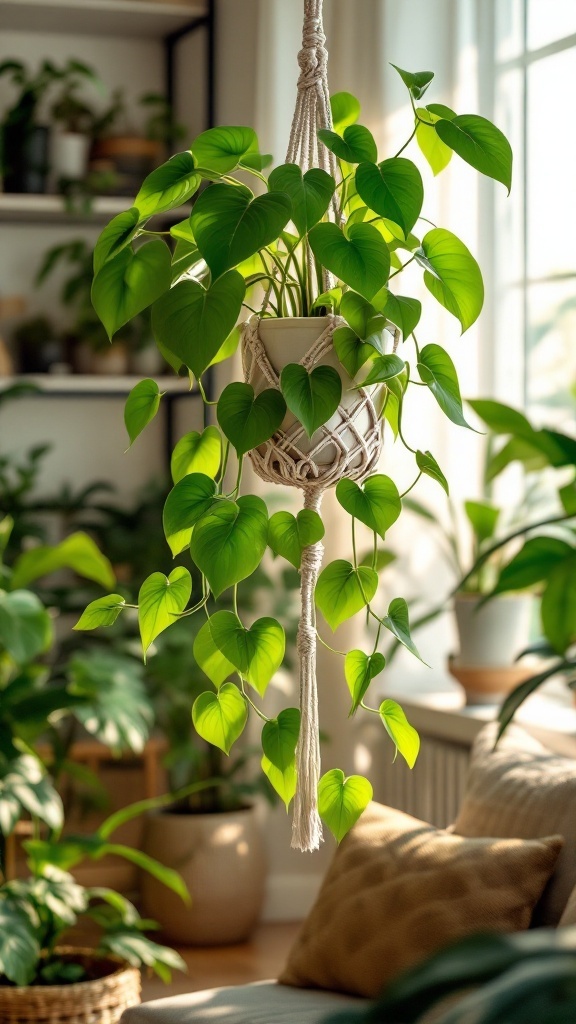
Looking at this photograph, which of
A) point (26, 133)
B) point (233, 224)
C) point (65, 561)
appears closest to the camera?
point (233, 224)

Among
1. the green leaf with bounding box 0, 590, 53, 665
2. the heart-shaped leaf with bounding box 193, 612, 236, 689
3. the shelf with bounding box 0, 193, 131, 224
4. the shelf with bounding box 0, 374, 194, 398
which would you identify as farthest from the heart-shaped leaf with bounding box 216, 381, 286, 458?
the shelf with bounding box 0, 193, 131, 224

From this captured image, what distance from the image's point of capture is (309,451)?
123 cm

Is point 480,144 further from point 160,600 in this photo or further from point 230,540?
point 160,600

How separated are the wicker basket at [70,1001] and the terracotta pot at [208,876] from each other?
0.86m

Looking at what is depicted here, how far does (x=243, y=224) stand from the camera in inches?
41.4

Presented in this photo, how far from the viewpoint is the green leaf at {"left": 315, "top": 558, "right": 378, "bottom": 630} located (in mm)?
1295

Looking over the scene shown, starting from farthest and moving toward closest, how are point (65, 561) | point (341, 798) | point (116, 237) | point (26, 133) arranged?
point (26, 133)
point (65, 561)
point (341, 798)
point (116, 237)

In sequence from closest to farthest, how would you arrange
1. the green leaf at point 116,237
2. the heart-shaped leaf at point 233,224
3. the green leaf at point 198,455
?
the heart-shaped leaf at point 233,224, the green leaf at point 116,237, the green leaf at point 198,455

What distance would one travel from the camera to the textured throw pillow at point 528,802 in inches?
73.2

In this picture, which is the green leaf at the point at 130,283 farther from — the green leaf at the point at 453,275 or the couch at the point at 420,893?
the couch at the point at 420,893

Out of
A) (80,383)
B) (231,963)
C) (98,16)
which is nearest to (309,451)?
(231,963)

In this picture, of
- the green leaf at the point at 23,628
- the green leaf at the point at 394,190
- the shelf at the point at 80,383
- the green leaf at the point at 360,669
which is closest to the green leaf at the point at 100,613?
the green leaf at the point at 360,669

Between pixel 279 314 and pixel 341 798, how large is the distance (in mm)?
485

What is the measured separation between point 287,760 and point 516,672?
1.96m
